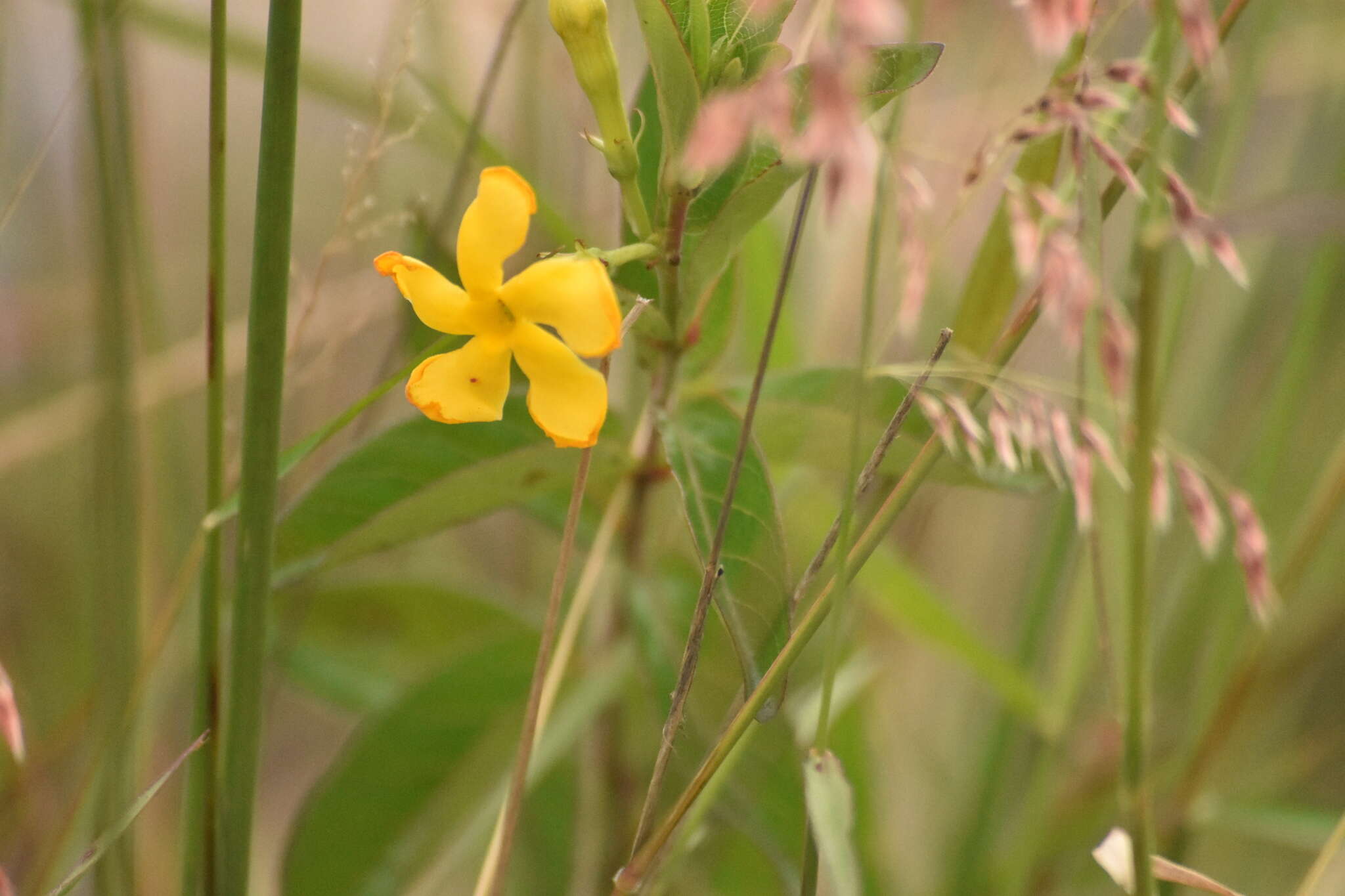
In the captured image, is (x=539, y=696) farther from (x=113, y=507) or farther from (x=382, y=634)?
(x=382, y=634)

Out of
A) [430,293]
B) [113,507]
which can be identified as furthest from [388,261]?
[113,507]

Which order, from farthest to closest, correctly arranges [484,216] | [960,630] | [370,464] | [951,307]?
[951,307] → [960,630] → [370,464] → [484,216]

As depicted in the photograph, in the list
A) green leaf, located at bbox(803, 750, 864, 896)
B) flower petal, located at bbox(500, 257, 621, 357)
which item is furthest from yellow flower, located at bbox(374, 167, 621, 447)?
green leaf, located at bbox(803, 750, 864, 896)

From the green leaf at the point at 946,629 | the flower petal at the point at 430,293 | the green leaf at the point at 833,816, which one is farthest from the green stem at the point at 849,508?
the green leaf at the point at 946,629

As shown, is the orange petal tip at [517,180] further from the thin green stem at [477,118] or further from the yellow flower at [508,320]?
the thin green stem at [477,118]

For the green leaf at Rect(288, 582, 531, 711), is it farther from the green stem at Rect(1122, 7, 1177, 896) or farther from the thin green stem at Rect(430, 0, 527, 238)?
the green stem at Rect(1122, 7, 1177, 896)

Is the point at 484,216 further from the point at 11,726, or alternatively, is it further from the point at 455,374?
the point at 11,726

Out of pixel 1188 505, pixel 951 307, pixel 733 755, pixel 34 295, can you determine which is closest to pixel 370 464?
pixel 733 755
